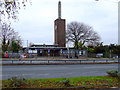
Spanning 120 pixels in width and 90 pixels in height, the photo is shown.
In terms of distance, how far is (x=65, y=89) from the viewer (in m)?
6.13

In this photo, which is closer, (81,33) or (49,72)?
(49,72)

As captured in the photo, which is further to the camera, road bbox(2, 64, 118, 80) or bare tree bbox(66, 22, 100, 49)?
bare tree bbox(66, 22, 100, 49)

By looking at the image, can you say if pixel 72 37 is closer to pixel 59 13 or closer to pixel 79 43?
pixel 79 43

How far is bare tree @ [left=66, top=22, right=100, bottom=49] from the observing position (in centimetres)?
5212

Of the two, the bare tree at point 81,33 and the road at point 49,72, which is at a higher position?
the bare tree at point 81,33

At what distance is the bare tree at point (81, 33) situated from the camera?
52.1 m

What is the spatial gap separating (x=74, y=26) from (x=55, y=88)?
48.2 metres

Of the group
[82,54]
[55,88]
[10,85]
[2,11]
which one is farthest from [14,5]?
[82,54]

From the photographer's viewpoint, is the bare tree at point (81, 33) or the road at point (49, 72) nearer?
the road at point (49, 72)

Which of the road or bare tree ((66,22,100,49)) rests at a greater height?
bare tree ((66,22,100,49))

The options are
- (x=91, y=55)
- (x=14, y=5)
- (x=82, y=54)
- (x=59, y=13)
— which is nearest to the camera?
(x=14, y=5)

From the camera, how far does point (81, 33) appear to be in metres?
52.9

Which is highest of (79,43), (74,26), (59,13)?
(59,13)

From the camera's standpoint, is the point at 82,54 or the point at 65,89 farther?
the point at 82,54
